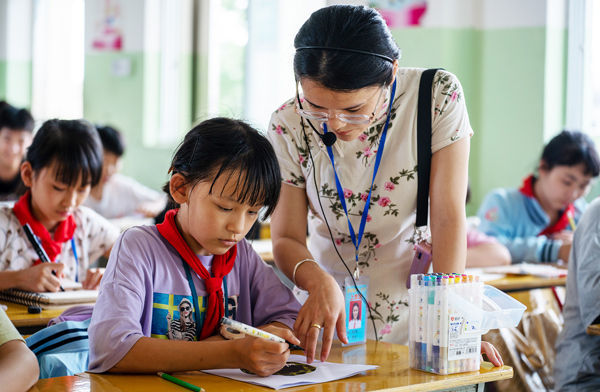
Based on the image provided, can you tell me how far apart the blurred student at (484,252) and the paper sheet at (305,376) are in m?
1.99

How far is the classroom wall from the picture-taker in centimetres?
426

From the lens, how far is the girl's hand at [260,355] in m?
1.25

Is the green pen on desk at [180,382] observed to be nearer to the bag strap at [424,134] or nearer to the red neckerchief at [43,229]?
the bag strap at [424,134]

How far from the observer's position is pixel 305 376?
1.30 metres

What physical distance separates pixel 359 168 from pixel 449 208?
0.25 metres

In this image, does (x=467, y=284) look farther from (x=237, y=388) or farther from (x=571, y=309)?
(x=571, y=309)

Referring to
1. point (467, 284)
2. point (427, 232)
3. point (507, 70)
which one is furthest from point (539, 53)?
point (467, 284)

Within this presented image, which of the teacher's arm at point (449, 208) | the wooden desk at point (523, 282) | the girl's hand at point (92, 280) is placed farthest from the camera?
the wooden desk at point (523, 282)

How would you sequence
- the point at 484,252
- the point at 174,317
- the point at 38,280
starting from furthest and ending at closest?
the point at 484,252 → the point at 38,280 → the point at 174,317

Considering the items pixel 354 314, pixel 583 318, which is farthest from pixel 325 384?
pixel 583 318

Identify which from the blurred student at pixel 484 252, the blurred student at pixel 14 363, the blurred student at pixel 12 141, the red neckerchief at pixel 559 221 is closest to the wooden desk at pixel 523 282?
the blurred student at pixel 484 252

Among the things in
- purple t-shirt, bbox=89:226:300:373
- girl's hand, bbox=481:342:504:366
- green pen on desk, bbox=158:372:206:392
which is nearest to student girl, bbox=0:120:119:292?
purple t-shirt, bbox=89:226:300:373

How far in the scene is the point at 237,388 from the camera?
1.23 m

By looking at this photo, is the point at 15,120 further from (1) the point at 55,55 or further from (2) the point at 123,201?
(1) the point at 55,55
